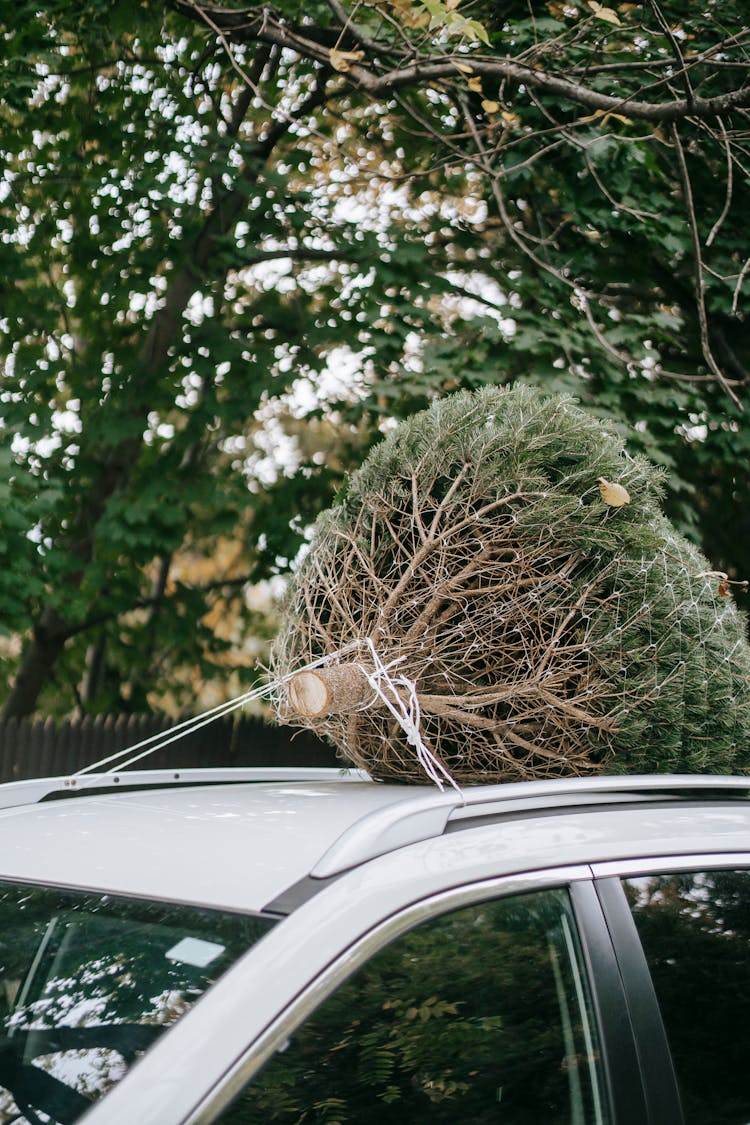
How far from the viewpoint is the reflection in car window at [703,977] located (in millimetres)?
1851

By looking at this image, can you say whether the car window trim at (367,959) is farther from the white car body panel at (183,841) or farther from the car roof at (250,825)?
the white car body panel at (183,841)

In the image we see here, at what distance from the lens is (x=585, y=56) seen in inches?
269

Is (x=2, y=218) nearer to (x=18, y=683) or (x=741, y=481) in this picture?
(x=18, y=683)

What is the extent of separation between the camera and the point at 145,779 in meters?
2.70

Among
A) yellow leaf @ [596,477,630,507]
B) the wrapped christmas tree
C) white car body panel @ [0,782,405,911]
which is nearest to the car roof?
white car body panel @ [0,782,405,911]

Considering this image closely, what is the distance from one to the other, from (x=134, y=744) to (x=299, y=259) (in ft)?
13.5

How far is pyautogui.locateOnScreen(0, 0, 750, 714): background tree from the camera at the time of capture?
680 cm

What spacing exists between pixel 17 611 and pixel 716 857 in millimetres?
5494

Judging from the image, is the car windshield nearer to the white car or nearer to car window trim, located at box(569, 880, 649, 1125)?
the white car

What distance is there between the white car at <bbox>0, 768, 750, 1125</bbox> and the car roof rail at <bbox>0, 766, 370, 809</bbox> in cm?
34

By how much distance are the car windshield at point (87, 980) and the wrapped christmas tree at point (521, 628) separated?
0.73 meters

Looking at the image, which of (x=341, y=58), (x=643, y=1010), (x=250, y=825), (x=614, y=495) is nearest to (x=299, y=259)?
(x=341, y=58)

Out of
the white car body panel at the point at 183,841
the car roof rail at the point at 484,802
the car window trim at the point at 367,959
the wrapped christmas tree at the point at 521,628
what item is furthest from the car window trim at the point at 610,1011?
the wrapped christmas tree at the point at 521,628

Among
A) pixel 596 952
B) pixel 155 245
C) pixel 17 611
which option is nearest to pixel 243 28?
pixel 155 245
